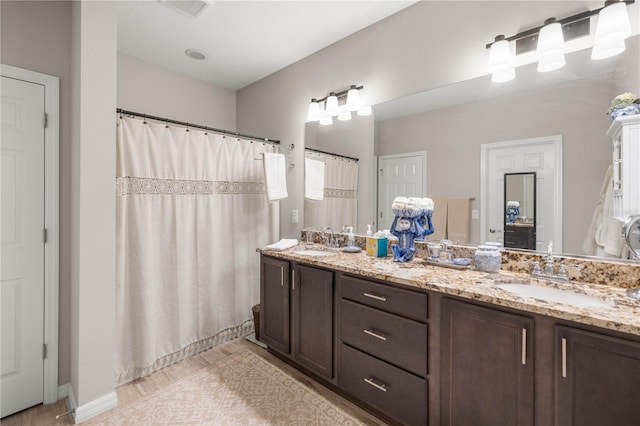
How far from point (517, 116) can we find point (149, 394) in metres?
2.93

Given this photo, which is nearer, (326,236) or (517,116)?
(517,116)

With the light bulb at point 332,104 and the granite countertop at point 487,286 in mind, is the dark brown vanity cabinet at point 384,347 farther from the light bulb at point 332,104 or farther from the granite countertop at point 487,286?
the light bulb at point 332,104

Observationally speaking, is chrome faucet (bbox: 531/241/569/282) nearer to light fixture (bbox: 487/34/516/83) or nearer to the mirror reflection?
the mirror reflection

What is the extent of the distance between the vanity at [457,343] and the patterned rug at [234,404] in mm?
174

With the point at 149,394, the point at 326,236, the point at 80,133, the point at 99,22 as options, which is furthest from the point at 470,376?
the point at 99,22

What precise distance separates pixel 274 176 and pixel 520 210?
193cm

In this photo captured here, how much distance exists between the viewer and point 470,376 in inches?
52.2

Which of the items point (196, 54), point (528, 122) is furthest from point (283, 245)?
point (196, 54)

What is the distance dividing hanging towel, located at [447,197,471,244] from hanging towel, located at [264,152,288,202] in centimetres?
148

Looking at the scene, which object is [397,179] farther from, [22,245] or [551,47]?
[22,245]

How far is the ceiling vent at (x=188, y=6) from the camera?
83.3 inches

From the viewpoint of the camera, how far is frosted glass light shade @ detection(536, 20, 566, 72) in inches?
63.3

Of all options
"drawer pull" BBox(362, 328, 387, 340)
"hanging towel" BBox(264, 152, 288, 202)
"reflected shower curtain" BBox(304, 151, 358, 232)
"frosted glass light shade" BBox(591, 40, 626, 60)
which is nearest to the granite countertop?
"drawer pull" BBox(362, 328, 387, 340)

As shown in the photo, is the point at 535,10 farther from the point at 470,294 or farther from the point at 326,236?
the point at 326,236
